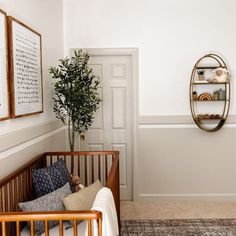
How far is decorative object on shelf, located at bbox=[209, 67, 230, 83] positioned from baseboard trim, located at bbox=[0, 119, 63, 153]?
2.07 m

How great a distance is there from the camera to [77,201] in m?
2.37

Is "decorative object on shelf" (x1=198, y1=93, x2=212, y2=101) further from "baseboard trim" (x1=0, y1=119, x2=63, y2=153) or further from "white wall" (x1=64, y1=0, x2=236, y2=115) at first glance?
"baseboard trim" (x1=0, y1=119, x2=63, y2=153)

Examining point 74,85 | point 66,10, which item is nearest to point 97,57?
point 66,10

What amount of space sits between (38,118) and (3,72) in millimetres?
1008

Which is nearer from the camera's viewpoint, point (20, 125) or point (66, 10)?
point (20, 125)

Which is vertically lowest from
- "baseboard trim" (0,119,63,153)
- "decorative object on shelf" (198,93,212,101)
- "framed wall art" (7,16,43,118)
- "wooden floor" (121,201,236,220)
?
"wooden floor" (121,201,236,220)

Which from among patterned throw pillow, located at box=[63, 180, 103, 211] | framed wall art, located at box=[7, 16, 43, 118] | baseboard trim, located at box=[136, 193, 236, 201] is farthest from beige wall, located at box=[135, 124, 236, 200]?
patterned throw pillow, located at box=[63, 180, 103, 211]

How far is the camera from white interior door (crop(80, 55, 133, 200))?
4480 mm

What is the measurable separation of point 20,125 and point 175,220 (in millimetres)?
2067

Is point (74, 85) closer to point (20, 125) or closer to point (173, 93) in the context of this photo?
point (20, 125)

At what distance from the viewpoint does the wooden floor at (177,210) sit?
3888 millimetres

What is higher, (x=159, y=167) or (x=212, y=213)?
(x=159, y=167)

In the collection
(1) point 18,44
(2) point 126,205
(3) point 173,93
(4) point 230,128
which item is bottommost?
→ (2) point 126,205

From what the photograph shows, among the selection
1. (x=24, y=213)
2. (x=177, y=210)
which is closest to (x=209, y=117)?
(x=177, y=210)
